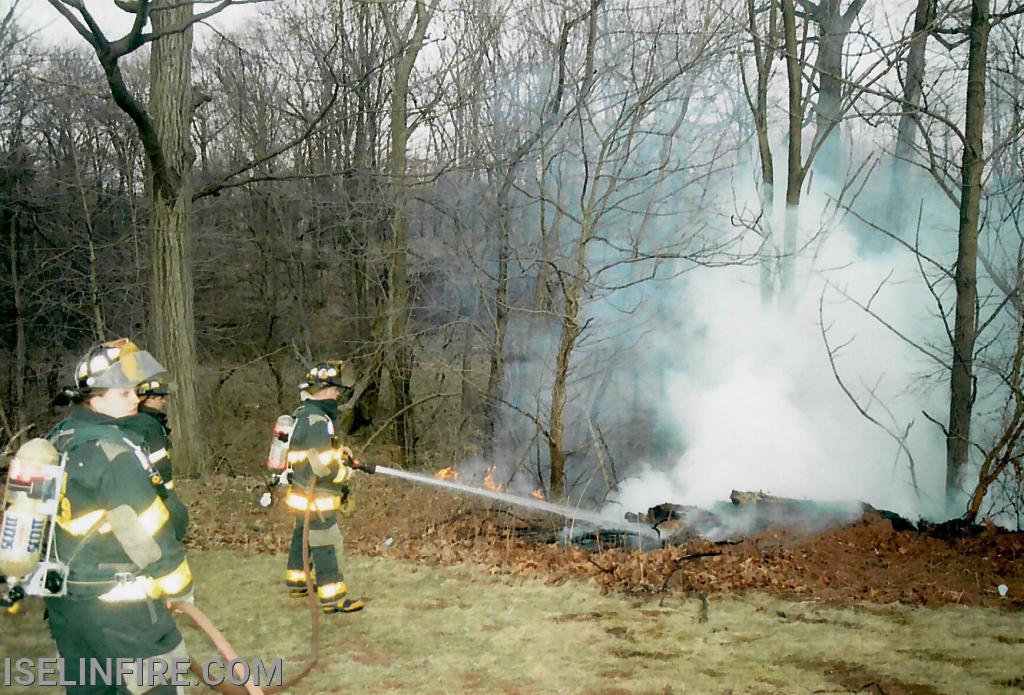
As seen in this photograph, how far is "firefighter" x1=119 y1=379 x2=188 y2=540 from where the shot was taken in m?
4.57

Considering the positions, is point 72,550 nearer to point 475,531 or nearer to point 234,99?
point 475,531

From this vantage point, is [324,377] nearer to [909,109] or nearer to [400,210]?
[400,210]

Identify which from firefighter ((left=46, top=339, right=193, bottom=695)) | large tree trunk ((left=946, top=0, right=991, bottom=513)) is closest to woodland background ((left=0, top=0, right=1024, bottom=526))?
large tree trunk ((left=946, top=0, right=991, bottom=513))

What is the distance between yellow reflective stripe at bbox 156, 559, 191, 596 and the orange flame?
8301 mm

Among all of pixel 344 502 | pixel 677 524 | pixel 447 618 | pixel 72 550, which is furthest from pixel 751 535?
pixel 72 550

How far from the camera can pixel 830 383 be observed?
1423 cm

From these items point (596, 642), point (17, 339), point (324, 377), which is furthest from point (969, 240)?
point (17, 339)

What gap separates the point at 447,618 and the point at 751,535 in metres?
3.39

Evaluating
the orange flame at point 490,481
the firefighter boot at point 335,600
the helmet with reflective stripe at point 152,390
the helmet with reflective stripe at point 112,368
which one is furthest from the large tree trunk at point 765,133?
the helmet with reflective stripe at point 112,368

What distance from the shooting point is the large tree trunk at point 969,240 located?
9.25 meters

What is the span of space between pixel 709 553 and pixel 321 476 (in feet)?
11.7

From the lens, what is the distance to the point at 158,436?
575cm

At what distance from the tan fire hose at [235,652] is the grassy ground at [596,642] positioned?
120 mm

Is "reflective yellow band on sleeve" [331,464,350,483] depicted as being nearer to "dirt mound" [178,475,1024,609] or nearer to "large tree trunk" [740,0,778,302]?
"dirt mound" [178,475,1024,609]
